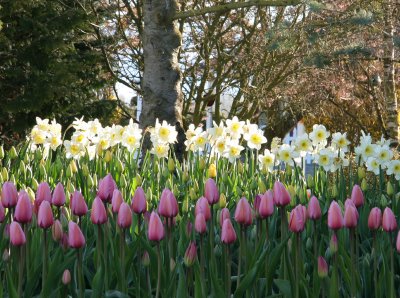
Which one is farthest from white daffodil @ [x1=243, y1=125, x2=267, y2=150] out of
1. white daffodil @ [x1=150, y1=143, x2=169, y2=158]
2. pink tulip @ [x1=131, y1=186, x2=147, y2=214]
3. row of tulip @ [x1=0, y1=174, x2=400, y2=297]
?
pink tulip @ [x1=131, y1=186, x2=147, y2=214]

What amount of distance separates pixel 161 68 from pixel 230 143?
2.30 meters

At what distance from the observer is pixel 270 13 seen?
12.9 m

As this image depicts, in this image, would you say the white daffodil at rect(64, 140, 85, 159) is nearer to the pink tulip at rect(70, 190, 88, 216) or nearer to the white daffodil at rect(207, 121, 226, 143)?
the white daffodil at rect(207, 121, 226, 143)

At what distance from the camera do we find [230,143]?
464 cm

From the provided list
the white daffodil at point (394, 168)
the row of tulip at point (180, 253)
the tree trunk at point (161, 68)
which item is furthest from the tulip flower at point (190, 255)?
the tree trunk at point (161, 68)

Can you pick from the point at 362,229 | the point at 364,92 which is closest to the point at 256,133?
the point at 362,229

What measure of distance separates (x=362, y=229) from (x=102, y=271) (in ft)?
4.81

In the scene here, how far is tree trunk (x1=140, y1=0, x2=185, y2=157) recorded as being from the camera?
6730mm

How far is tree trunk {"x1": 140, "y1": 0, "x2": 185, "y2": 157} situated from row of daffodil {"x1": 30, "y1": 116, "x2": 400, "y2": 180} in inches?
63.8

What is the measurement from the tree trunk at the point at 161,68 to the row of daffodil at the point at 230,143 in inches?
63.8

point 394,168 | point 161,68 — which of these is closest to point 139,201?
point 394,168

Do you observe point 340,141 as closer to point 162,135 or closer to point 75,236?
point 162,135

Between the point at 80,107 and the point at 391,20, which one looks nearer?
the point at 391,20

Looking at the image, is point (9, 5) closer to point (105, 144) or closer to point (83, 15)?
point (83, 15)
